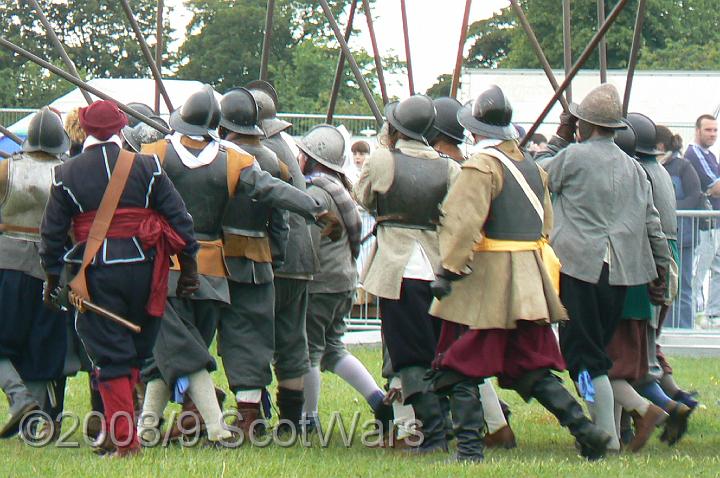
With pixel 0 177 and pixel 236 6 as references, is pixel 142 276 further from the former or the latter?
pixel 236 6

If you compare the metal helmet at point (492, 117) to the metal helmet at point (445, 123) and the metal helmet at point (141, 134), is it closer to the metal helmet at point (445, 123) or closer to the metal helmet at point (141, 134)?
the metal helmet at point (445, 123)

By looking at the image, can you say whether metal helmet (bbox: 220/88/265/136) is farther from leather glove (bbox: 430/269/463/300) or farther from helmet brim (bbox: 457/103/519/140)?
leather glove (bbox: 430/269/463/300)

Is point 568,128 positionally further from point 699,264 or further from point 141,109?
point 699,264

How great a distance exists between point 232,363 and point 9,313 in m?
1.37

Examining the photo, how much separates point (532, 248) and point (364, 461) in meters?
1.36

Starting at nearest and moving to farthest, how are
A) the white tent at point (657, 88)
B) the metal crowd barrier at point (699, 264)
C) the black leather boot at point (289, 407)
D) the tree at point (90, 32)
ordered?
the black leather boot at point (289, 407) < the metal crowd barrier at point (699, 264) < the white tent at point (657, 88) < the tree at point (90, 32)

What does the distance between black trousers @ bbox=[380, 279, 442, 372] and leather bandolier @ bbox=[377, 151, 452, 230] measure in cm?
35

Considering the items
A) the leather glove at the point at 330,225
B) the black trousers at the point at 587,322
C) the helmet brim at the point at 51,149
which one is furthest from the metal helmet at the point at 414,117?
the helmet brim at the point at 51,149

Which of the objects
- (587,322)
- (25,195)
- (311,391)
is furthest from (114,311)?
(587,322)

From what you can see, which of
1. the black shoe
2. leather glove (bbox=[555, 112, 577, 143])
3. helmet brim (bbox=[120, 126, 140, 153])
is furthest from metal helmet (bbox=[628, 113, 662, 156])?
the black shoe

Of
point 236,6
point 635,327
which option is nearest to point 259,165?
point 635,327

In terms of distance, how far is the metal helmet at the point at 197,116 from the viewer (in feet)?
27.3

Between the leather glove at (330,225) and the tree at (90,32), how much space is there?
40954 mm

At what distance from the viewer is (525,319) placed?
25.5 feet
